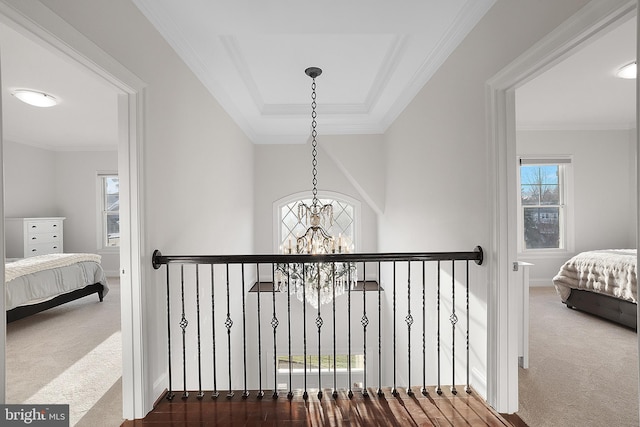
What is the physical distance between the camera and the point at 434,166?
303cm

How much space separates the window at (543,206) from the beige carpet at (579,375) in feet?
6.86

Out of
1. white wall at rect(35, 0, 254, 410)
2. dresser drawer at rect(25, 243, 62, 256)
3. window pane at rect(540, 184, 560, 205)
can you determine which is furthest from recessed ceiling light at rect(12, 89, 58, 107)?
window pane at rect(540, 184, 560, 205)

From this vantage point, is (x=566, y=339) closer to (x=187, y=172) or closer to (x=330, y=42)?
(x=330, y=42)

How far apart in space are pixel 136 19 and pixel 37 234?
600 centimetres

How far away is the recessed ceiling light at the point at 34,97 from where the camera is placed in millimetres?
3467

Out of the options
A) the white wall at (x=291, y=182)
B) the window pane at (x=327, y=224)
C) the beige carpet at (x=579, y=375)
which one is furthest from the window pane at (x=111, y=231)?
the beige carpet at (x=579, y=375)

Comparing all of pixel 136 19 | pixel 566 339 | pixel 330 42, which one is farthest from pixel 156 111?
pixel 566 339

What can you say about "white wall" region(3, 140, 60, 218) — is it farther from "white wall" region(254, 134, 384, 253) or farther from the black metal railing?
the black metal railing

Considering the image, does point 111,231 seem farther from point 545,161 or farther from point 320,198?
point 545,161

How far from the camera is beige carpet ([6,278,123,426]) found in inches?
89.7

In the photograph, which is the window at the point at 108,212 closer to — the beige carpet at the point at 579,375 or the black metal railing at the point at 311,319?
the black metal railing at the point at 311,319

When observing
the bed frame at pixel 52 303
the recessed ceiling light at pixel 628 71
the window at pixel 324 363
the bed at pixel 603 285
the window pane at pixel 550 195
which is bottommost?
the window at pixel 324 363

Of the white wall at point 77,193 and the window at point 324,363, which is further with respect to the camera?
the white wall at point 77,193

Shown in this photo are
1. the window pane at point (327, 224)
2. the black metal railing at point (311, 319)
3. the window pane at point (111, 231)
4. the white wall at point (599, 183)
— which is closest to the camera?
the black metal railing at point (311, 319)
